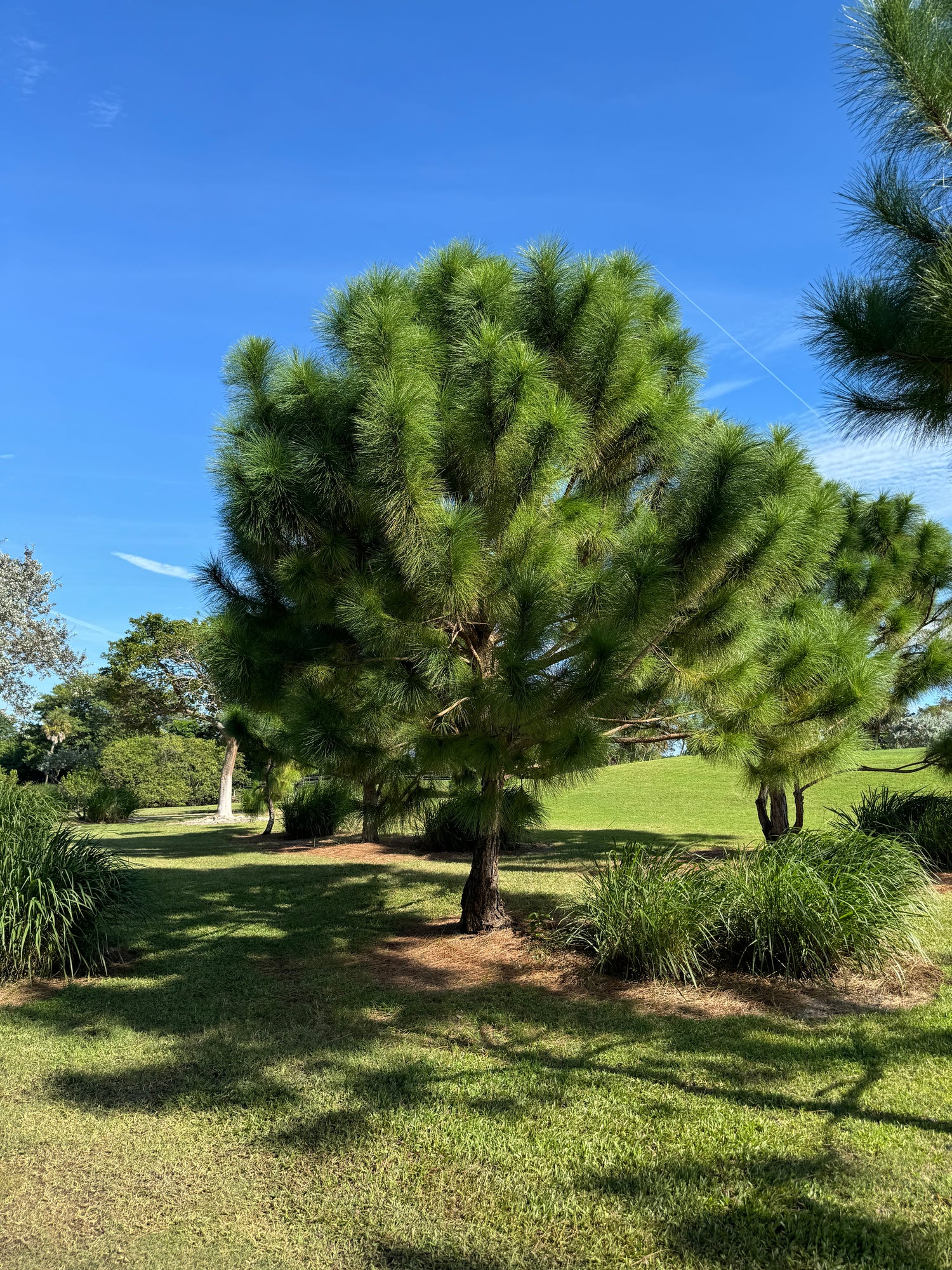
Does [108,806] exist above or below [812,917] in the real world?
above

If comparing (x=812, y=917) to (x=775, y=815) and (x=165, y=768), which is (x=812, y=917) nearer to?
(x=775, y=815)

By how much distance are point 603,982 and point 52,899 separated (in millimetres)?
4547

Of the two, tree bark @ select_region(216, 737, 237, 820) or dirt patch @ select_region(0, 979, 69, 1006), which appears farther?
tree bark @ select_region(216, 737, 237, 820)

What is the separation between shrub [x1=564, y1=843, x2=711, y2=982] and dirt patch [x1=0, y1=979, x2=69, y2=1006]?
4.21 meters

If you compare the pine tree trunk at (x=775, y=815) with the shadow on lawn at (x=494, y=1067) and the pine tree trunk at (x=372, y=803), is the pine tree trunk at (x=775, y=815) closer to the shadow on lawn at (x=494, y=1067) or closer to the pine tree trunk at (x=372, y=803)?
the pine tree trunk at (x=372, y=803)


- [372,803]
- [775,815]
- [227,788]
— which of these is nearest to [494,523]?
[372,803]

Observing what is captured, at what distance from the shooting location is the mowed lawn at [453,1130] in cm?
311

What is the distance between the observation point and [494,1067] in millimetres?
4711

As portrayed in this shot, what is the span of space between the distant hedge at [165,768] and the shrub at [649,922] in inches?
883

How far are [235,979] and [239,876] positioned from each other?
5.56m

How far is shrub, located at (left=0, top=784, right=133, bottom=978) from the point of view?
6.69 m

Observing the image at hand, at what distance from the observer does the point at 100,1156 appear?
3.82m

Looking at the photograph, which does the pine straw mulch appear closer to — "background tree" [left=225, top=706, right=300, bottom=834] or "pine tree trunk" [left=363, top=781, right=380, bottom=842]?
"pine tree trunk" [left=363, top=781, right=380, bottom=842]

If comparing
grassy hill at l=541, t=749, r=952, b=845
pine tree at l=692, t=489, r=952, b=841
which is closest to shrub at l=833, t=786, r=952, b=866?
pine tree at l=692, t=489, r=952, b=841
